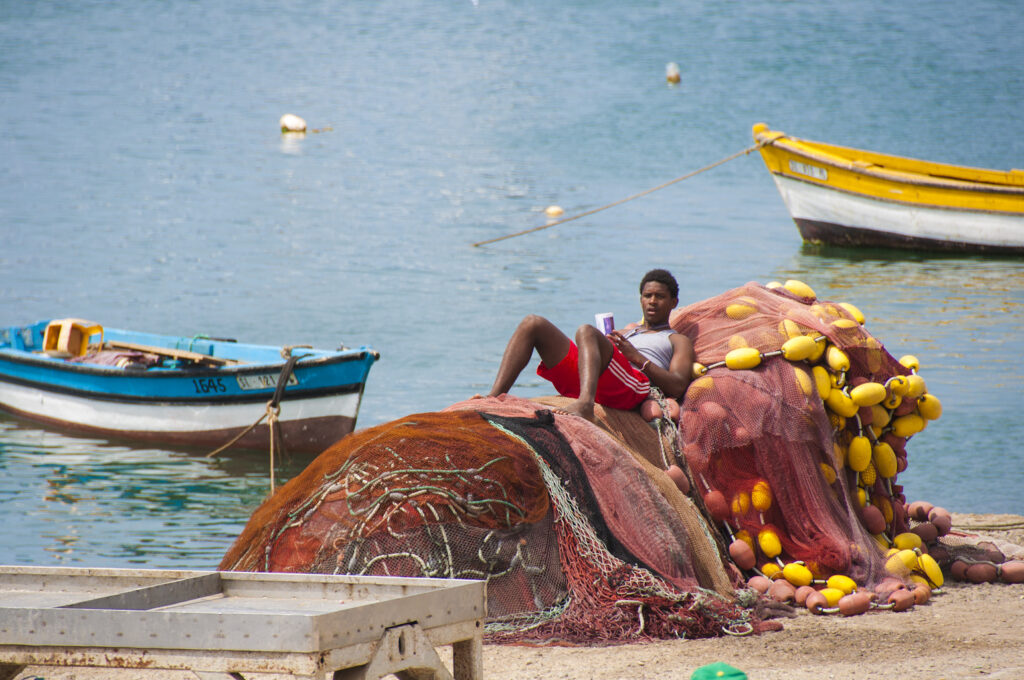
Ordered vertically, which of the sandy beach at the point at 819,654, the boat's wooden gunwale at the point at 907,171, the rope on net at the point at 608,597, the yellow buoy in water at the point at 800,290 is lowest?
the sandy beach at the point at 819,654

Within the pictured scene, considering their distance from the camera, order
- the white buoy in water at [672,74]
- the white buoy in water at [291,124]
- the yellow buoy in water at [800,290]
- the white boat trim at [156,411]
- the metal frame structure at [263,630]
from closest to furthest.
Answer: the metal frame structure at [263,630] → the yellow buoy in water at [800,290] → the white boat trim at [156,411] → the white buoy in water at [291,124] → the white buoy in water at [672,74]

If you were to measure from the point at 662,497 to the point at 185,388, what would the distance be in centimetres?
776

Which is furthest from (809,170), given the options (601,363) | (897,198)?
(601,363)

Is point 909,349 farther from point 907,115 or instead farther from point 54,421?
point 907,115

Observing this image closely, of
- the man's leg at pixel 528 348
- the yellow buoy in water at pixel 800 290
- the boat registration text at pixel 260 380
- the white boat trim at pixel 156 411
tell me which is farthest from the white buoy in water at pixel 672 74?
the man's leg at pixel 528 348

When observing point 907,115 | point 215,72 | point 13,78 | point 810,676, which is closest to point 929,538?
point 810,676

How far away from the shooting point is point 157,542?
9.97m

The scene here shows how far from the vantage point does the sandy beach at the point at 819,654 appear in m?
5.02

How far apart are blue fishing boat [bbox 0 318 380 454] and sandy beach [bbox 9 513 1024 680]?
22.1ft

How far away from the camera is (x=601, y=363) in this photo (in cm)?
664

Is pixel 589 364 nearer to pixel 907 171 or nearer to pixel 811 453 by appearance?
pixel 811 453

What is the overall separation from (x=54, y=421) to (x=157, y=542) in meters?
4.66

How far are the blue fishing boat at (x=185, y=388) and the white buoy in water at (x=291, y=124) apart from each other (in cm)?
3579

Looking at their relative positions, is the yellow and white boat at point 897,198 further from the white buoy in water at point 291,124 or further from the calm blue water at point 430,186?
the white buoy in water at point 291,124
